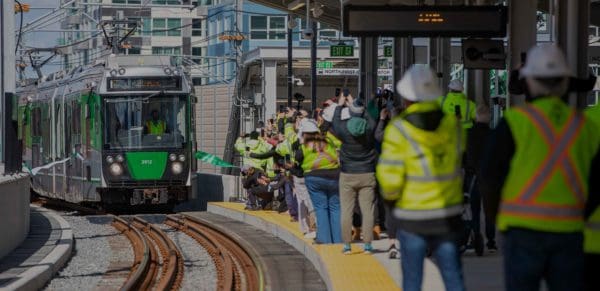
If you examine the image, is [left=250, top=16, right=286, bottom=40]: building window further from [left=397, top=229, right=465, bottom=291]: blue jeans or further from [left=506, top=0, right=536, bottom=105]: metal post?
[left=397, top=229, right=465, bottom=291]: blue jeans

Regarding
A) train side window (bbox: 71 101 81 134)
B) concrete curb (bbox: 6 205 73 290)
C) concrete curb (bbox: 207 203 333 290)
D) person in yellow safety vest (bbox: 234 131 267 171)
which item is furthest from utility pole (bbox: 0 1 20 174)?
train side window (bbox: 71 101 81 134)

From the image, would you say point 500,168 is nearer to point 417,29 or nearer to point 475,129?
point 475,129

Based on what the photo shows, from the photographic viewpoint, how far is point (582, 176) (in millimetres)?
6855

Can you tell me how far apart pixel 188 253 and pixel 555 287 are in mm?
14819

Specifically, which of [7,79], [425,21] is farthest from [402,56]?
[7,79]

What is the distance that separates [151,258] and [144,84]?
29.2ft

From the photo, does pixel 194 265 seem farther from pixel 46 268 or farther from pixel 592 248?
pixel 592 248

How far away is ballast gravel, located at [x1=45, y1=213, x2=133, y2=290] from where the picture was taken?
16406mm

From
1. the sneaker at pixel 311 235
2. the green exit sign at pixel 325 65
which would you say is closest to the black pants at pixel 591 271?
the sneaker at pixel 311 235

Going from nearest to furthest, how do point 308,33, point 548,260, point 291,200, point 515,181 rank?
point 548,260 < point 515,181 < point 291,200 < point 308,33

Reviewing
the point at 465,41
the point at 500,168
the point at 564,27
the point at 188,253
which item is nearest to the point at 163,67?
the point at 188,253

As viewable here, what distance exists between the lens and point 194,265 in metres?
19.2

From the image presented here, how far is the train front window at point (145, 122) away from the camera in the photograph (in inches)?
1091

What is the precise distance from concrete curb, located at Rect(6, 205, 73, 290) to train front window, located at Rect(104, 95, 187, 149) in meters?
6.53
